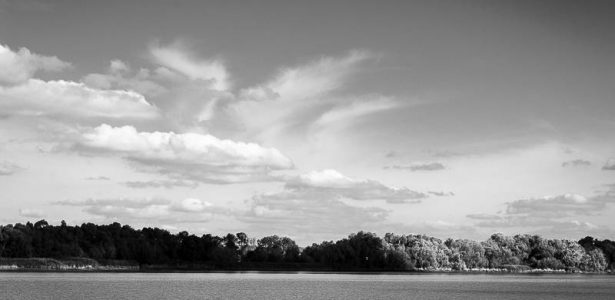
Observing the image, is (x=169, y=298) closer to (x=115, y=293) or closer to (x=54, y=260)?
(x=115, y=293)

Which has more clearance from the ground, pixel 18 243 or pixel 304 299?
pixel 18 243

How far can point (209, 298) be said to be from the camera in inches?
3282

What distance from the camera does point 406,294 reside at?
327 ft

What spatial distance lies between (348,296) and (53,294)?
3312 centimetres

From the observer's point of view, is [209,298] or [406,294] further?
[406,294]

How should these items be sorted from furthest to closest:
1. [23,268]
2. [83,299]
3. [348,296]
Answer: [23,268] < [348,296] < [83,299]

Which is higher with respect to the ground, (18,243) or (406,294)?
(18,243)

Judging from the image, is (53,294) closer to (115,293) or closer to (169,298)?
(115,293)

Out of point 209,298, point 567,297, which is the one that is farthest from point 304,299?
point 567,297

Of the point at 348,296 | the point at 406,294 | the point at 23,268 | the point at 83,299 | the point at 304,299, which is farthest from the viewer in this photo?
the point at 23,268

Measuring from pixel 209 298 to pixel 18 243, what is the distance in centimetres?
12806

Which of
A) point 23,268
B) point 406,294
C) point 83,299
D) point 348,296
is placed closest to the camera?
point 83,299

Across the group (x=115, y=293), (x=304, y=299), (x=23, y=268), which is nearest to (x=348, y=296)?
(x=304, y=299)

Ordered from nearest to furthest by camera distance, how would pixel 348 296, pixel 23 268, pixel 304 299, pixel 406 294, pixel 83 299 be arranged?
pixel 83 299, pixel 304 299, pixel 348 296, pixel 406 294, pixel 23 268
